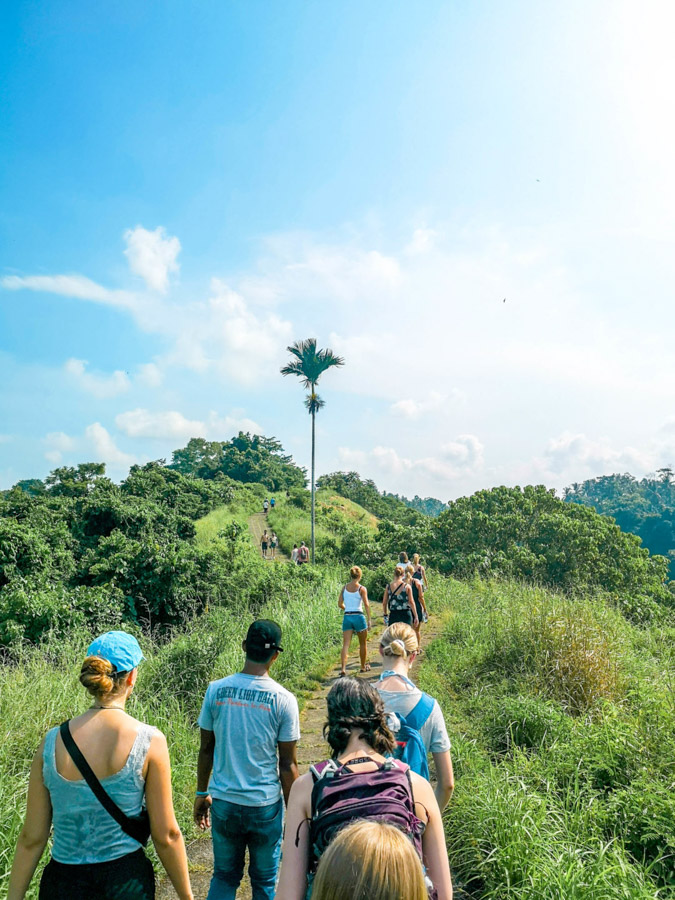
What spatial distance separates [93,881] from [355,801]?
105cm

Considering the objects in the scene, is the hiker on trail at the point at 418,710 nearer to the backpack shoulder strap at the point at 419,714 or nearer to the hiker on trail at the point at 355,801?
the backpack shoulder strap at the point at 419,714

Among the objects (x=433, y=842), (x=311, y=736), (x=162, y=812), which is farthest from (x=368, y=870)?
(x=311, y=736)

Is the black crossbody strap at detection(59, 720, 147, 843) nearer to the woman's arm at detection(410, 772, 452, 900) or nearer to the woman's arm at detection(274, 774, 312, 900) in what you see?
the woman's arm at detection(274, 774, 312, 900)

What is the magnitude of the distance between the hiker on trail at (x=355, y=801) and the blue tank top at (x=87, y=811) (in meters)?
0.62

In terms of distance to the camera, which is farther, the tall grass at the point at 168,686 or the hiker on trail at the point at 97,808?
the tall grass at the point at 168,686

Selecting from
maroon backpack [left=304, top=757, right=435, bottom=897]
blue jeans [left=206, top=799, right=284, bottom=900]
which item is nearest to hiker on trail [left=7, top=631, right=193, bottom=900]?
blue jeans [left=206, top=799, right=284, bottom=900]

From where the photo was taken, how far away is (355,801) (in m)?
1.51

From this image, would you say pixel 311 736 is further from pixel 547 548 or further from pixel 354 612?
pixel 547 548

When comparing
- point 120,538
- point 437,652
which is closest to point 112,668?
point 437,652

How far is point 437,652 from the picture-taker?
7656 mm

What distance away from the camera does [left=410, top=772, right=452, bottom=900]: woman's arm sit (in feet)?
5.39

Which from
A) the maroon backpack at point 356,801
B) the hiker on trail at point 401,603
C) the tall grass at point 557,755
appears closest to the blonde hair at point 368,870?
the maroon backpack at point 356,801

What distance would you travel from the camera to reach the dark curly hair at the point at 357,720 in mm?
1741

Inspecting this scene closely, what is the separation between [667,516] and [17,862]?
65921mm
